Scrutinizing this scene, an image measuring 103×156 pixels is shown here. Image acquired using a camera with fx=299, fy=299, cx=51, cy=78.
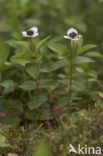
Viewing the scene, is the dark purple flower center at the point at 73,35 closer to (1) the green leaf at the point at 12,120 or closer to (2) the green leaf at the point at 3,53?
(2) the green leaf at the point at 3,53

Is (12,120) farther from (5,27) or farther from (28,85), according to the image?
(5,27)

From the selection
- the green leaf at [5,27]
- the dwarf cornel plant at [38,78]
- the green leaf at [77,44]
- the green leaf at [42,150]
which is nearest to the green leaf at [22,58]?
the dwarf cornel plant at [38,78]

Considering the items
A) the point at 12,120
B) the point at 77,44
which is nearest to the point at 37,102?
the point at 12,120

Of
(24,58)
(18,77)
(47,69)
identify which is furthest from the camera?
(18,77)

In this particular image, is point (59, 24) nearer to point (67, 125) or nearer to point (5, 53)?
point (5, 53)

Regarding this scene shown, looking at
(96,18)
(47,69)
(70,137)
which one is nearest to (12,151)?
(70,137)

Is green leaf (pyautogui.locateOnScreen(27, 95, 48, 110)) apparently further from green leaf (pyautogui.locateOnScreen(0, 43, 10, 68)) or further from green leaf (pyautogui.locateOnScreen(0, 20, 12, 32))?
green leaf (pyautogui.locateOnScreen(0, 20, 12, 32))
